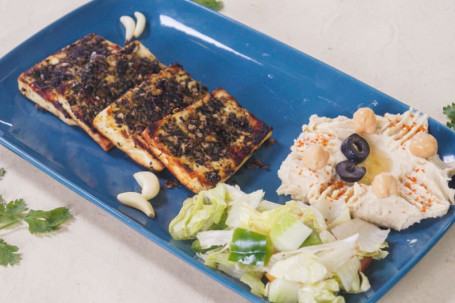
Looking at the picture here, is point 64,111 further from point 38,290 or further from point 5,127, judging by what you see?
point 38,290

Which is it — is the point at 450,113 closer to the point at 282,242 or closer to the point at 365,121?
the point at 365,121

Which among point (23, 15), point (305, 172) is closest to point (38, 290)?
point (305, 172)

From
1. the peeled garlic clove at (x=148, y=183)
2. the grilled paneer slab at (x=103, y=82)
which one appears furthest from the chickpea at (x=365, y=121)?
the grilled paneer slab at (x=103, y=82)

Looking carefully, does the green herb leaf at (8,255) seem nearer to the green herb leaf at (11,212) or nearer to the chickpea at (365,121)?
the green herb leaf at (11,212)

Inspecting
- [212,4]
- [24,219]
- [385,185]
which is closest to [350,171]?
[385,185]

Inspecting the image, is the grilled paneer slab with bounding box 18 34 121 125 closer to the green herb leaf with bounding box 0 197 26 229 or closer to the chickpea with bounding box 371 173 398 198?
the green herb leaf with bounding box 0 197 26 229
